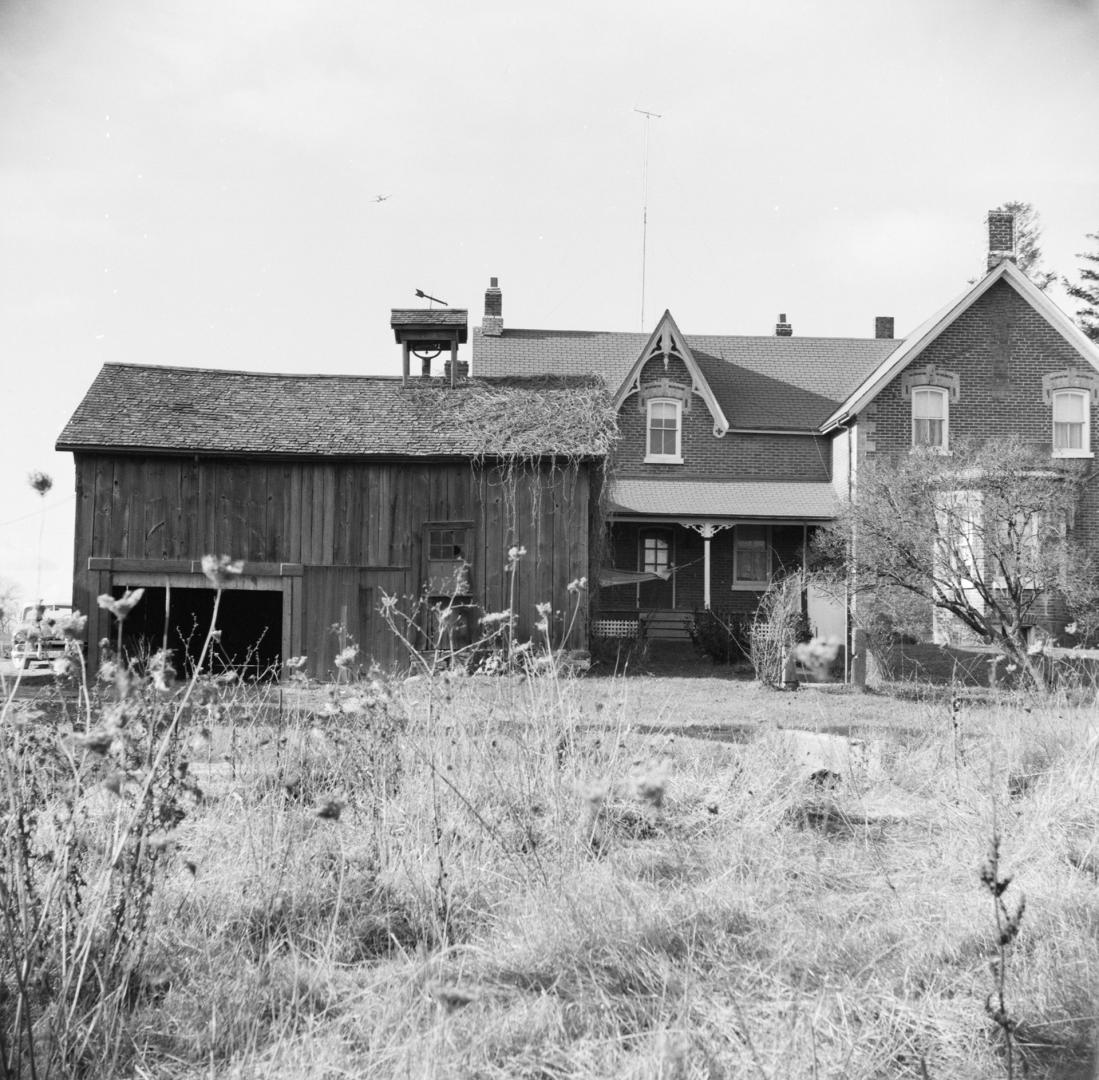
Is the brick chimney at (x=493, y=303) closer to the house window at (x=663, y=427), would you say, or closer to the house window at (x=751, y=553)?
the house window at (x=663, y=427)

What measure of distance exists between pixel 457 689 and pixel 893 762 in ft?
10.7

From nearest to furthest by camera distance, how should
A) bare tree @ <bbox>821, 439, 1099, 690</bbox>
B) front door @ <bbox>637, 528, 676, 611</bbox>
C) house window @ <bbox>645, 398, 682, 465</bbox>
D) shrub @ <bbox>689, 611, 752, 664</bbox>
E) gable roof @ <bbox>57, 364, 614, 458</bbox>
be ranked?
bare tree @ <bbox>821, 439, 1099, 690</bbox> < gable roof @ <bbox>57, 364, 614, 458</bbox> < shrub @ <bbox>689, 611, 752, 664</bbox> < front door @ <bbox>637, 528, 676, 611</bbox> < house window @ <bbox>645, 398, 682, 465</bbox>

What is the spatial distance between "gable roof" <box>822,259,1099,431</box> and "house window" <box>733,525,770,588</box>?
339cm

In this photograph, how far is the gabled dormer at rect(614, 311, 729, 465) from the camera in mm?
26125

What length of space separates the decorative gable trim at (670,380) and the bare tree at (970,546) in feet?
30.9

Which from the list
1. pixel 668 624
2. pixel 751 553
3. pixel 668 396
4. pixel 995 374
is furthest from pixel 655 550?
pixel 995 374

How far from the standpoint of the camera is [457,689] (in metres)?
7.07

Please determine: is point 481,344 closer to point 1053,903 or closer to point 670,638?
point 670,638

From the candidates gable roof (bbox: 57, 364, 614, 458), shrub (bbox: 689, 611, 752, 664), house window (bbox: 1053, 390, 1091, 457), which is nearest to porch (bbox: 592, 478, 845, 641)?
shrub (bbox: 689, 611, 752, 664)

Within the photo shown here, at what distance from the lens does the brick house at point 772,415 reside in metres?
23.8

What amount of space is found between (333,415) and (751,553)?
1095 cm

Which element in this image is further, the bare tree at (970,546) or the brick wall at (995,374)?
the brick wall at (995,374)

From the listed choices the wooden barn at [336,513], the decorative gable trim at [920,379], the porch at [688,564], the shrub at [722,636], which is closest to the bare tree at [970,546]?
the shrub at [722,636]

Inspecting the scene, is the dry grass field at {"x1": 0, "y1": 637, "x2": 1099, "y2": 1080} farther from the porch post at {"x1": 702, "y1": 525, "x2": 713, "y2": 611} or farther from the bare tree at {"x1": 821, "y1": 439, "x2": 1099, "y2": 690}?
the porch post at {"x1": 702, "y1": 525, "x2": 713, "y2": 611}
